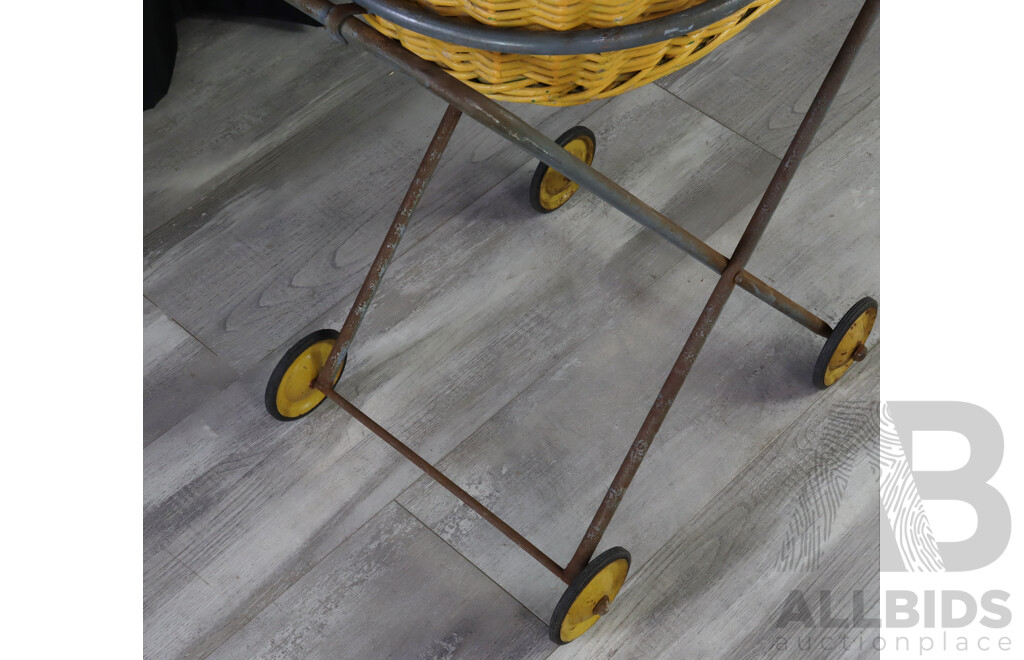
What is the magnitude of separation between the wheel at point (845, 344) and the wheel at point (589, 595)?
0.41 metres

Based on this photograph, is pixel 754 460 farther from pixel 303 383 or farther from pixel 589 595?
pixel 303 383

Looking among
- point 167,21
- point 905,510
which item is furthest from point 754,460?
point 167,21

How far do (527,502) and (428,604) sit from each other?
0.19 metres

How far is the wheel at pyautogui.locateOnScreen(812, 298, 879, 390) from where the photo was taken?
152 cm

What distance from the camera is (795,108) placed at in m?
1.92

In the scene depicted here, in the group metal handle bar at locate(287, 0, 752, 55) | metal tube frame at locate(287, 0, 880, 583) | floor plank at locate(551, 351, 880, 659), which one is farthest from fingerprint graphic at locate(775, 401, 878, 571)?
metal handle bar at locate(287, 0, 752, 55)

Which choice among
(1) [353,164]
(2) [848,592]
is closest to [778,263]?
(2) [848,592]

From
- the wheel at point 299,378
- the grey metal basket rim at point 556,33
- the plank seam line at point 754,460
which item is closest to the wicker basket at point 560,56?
the grey metal basket rim at point 556,33

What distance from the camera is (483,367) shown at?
160 centimetres

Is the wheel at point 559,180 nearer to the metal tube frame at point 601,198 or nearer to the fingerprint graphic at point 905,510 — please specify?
the metal tube frame at point 601,198

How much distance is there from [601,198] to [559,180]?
58 centimetres

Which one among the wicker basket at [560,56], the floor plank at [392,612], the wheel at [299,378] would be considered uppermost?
the wicker basket at [560,56]

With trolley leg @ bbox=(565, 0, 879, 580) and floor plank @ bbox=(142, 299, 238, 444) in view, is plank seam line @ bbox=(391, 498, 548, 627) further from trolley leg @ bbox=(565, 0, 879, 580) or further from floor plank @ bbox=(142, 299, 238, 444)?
floor plank @ bbox=(142, 299, 238, 444)

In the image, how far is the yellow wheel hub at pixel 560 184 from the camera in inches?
67.9
